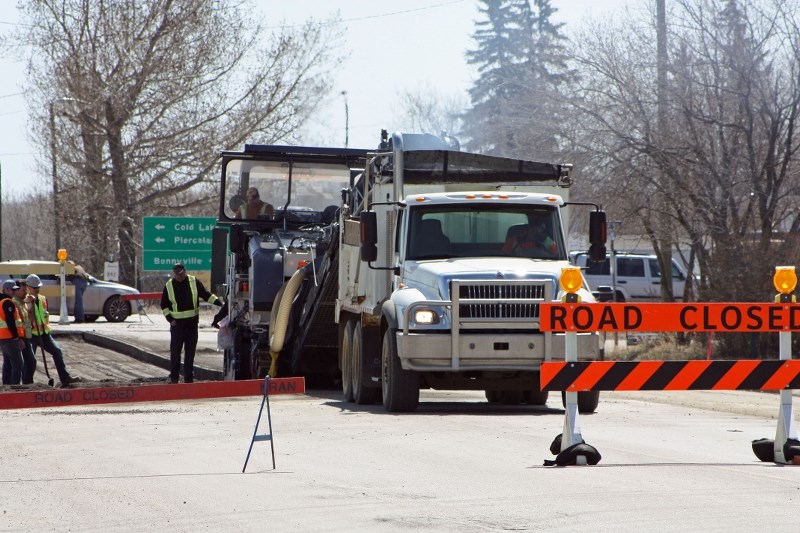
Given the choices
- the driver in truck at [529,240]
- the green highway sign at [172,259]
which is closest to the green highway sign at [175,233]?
the green highway sign at [172,259]

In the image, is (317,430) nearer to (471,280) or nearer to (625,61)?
(471,280)

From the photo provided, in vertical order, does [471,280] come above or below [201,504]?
above

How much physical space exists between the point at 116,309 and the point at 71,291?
1689 millimetres

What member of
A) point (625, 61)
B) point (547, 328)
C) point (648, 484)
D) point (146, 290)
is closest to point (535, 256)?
point (547, 328)

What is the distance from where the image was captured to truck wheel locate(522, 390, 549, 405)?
16.4 meters

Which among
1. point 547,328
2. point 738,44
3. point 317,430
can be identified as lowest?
point 317,430

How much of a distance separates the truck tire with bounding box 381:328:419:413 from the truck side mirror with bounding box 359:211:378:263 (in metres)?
0.90

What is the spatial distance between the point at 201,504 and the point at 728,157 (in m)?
20.0

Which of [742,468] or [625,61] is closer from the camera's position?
[742,468]

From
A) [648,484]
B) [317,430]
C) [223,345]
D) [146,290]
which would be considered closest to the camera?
[648,484]

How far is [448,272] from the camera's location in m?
14.0

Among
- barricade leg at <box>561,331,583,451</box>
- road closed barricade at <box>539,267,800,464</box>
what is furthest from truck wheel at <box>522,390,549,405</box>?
barricade leg at <box>561,331,583,451</box>

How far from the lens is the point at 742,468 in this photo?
983 centimetres

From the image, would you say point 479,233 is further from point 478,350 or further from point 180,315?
point 180,315
